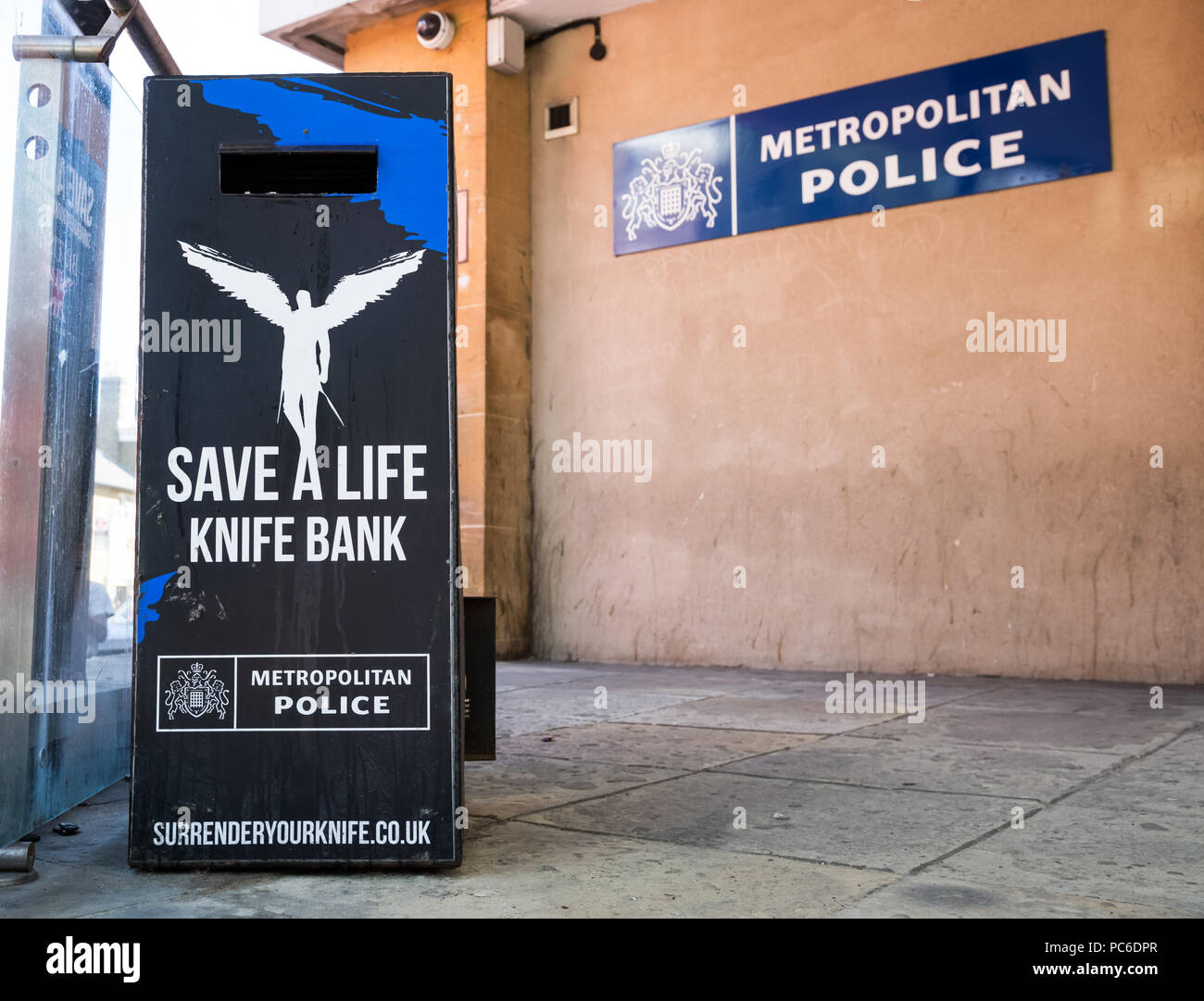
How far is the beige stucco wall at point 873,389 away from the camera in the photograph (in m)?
5.56

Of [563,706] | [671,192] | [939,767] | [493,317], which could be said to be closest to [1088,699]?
[939,767]

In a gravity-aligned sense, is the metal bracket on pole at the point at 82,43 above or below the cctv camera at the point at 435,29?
below

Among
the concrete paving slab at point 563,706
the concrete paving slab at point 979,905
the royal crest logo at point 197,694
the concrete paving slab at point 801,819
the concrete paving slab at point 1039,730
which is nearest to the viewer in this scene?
the concrete paving slab at point 979,905

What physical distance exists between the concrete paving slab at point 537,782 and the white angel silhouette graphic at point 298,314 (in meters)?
1.19

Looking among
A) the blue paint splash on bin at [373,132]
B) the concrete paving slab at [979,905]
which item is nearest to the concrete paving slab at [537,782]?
the concrete paving slab at [979,905]

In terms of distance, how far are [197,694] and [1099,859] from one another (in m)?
1.93

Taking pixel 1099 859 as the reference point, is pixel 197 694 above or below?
above

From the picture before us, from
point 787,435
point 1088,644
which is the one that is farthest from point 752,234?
point 1088,644

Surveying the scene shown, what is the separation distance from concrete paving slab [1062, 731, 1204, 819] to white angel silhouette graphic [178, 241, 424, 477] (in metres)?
→ 2.18

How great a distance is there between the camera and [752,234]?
22.1 feet

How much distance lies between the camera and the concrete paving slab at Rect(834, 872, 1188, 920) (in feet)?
6.24

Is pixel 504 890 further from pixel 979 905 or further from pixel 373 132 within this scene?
pixel 373 132

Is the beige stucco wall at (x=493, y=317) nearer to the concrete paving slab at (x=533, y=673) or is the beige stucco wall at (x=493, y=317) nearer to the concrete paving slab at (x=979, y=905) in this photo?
the concrete paving slab at (x=533, y=673)

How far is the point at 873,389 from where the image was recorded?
6.29 m
